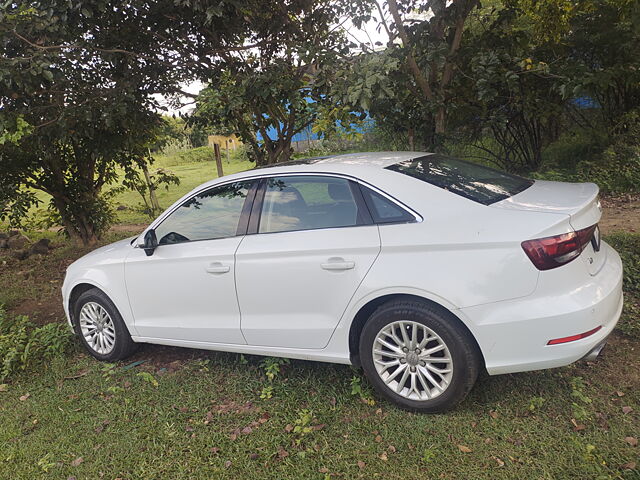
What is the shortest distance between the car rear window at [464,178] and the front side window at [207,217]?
120 centimetres

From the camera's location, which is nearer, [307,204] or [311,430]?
[311,430]

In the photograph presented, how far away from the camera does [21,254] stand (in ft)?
29.9

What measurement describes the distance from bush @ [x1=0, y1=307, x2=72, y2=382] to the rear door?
222 cm

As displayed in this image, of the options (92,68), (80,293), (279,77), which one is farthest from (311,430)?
(92,68)

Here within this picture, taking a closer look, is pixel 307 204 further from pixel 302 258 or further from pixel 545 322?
pixel 545 322

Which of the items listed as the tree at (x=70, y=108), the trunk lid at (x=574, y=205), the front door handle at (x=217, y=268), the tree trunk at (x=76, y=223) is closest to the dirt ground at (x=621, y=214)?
the trunk lid at (x=574, y=205)

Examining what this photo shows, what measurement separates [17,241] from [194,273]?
25.4 feet

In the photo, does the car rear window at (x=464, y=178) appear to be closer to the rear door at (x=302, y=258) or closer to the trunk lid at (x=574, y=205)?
the trunk lid at (x=574, y=205)

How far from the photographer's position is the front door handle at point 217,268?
379cm

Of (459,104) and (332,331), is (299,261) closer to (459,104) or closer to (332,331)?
(332,331)

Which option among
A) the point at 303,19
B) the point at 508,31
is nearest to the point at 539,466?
the point at 303,19

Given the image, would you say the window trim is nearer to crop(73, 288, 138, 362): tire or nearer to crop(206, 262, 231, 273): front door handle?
crop(206, 262, 231, 273): front door handle

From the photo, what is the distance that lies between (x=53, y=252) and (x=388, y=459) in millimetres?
8225

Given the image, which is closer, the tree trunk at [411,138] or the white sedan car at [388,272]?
the white sedan car at [388,272]
